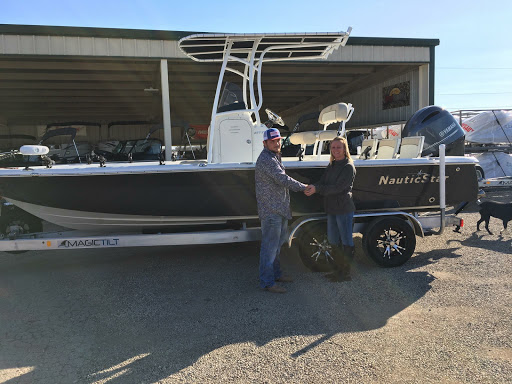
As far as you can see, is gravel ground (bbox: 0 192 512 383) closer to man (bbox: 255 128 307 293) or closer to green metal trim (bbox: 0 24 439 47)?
man (bbox: 255 128 307 293)

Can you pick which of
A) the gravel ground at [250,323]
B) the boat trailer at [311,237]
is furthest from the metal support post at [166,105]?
the boat trailer at [311,237]

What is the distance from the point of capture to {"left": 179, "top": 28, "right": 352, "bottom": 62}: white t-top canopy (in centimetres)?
454

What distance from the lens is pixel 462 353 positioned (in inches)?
113

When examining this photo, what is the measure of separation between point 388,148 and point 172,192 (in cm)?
289

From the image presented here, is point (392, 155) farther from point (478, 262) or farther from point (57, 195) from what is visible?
point (57, 195)

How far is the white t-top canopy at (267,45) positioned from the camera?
454 centimetres

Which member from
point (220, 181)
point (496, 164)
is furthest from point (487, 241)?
point (496, 164)

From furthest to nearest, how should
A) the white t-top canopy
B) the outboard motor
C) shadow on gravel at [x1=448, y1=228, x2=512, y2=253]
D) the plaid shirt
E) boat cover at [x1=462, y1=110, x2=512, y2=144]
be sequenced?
boat cover at [x1=462, y1=110, x2=512, y2=144]
the outboard motor
shadow on gravel at [x1=448, y1=228, x2=512, y2=253]
the white t-top canopy
the plaid shirt

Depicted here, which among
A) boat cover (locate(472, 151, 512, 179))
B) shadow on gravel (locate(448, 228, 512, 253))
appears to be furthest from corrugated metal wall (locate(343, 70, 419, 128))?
shadow on gravel (locate(448, 228, 512, 253))

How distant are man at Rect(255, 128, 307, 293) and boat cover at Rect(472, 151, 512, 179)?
10869 millimetres

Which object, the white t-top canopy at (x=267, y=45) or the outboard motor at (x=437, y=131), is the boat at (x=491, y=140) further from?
the white t-top canopy at (x=267, y=45)

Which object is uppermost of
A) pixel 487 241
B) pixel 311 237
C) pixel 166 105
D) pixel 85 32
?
pixel 85 32

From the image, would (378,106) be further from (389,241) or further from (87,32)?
(389,241)

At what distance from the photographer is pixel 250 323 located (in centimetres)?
341
